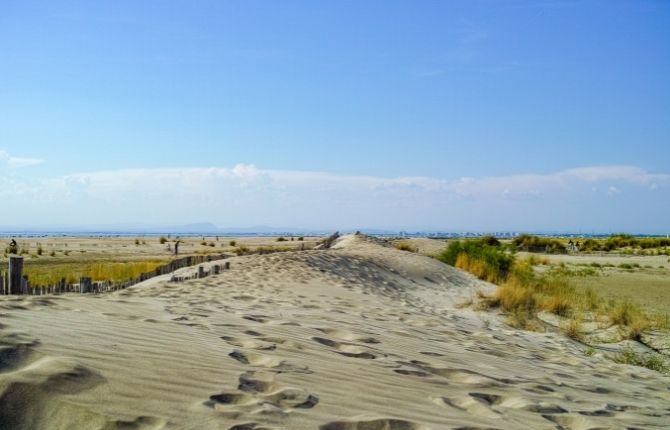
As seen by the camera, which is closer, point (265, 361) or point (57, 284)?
point (265, 361)

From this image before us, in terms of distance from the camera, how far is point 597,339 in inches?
370

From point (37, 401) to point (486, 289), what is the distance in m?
14.4

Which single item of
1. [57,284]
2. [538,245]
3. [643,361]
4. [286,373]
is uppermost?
[57,284]

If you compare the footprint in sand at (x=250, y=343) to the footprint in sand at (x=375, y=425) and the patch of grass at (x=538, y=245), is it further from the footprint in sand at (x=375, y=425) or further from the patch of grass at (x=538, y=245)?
the patch of grass at (x=538, y=245)

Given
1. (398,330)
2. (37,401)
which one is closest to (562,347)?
(398,330)

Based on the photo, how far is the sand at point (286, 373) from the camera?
3.01 meters

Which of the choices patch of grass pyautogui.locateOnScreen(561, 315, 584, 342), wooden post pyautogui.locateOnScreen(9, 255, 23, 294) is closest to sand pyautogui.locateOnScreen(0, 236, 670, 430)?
patch of grass pyautogui.locateOnScreen(561, 315, 584, 342)

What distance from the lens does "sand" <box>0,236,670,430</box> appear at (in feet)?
9.86

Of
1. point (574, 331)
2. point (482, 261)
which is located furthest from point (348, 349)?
point (482, 261)

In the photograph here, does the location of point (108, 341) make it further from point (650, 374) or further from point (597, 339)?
point (597, 339)

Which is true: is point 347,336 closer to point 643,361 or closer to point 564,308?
point 643,361

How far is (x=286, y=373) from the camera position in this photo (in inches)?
161

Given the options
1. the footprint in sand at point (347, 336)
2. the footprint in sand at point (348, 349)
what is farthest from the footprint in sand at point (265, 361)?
the footprint in sand at point (347, 336)

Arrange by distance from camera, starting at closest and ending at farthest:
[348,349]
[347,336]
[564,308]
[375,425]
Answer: [375,425], [348,349], [347,336], [564,308]
